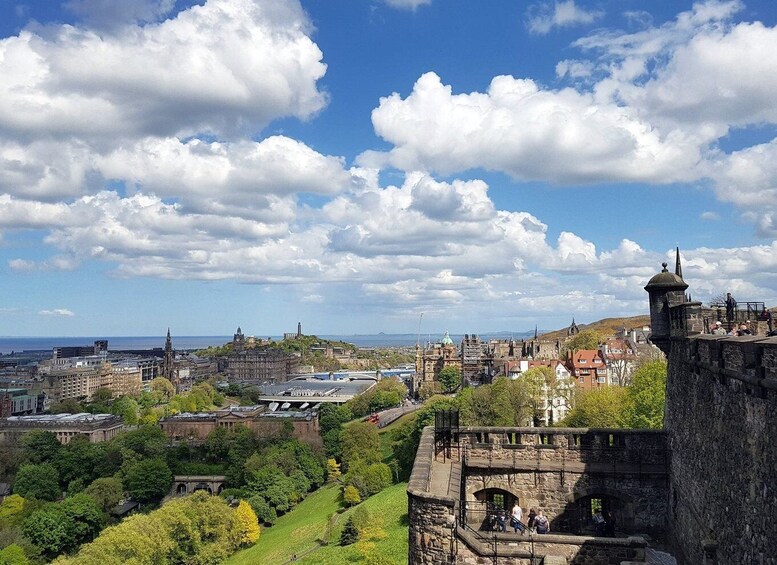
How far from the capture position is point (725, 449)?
11016 millimetres

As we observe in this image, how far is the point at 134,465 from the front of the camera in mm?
83500

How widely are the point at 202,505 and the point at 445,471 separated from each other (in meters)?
44.9

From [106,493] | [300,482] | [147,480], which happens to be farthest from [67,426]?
[300,482]

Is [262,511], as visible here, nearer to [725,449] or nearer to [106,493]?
[106,493]

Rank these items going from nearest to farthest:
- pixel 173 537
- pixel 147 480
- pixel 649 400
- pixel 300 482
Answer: pixel 649 400 < pixel 173 537 < pixel 300 482 < pixel 147 480

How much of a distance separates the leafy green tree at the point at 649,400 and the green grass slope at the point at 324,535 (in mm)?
17413

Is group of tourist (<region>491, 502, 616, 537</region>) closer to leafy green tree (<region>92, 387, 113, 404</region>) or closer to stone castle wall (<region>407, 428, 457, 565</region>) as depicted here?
stone castle wall (<region>407, 428, 457, 565</region>)

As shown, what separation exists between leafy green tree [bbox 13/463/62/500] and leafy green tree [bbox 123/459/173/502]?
9409 millimetres

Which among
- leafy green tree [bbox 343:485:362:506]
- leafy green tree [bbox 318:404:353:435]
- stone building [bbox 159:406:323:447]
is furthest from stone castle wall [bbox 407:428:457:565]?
leafy green tree [bbox 318:404:353:435]

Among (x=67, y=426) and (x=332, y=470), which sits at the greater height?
(x=67, y=426)

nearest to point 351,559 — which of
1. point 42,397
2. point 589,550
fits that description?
point 589,550

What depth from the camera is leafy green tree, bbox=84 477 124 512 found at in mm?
72875

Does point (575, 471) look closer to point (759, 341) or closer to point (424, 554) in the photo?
point (424, 554)

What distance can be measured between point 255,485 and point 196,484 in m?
17.9
